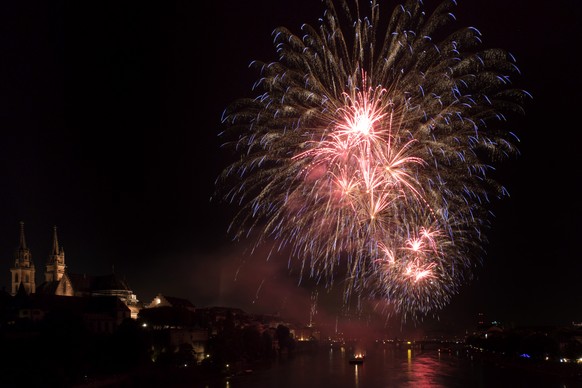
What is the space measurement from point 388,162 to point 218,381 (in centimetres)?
2798

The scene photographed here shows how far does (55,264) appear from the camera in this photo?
6325 cm

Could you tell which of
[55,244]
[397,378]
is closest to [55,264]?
[55,244]

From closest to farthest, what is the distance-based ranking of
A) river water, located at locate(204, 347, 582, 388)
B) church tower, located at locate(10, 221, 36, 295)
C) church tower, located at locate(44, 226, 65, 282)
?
river water, located at locate(204, 347, 582, 388) → church tower, located at locate(10, 221, 36, 295) → church tower, located at locate(44, 226, 65, 282)

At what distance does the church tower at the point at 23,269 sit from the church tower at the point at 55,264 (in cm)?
320

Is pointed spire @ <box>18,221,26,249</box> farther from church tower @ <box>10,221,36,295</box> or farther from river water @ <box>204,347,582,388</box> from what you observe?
river water @ <box>204,347,582,388</box>

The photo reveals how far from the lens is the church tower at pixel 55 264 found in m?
63.2

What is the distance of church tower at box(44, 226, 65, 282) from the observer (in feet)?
207

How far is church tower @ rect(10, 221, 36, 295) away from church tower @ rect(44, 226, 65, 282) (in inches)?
126

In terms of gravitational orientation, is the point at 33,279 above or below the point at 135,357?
above

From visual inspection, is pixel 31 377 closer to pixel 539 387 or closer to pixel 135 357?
pixel 135 357

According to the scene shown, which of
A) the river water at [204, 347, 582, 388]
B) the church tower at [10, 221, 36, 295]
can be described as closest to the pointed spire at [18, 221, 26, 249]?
the church tower at [10, 221, 36, 295]

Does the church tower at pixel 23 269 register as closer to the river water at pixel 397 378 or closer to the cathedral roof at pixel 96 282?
the cathedral roof at pixel 96 282

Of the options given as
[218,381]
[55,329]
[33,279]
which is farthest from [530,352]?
[33,279]

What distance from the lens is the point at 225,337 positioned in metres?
53.1
